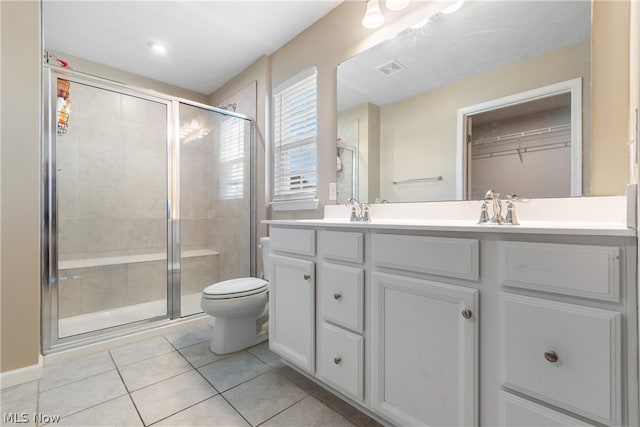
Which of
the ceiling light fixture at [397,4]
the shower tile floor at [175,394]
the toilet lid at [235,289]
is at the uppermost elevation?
the ceiling light fixture at [397,4]

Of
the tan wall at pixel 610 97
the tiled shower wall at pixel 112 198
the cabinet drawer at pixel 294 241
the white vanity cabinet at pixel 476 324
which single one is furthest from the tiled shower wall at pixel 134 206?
the tan wall at pixel 610 97

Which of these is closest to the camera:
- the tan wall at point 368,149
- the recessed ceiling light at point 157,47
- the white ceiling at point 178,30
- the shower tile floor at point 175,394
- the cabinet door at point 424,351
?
the cabinet door at point 424,351

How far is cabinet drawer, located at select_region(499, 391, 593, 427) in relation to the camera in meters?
0.73

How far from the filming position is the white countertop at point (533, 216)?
0.75 metres

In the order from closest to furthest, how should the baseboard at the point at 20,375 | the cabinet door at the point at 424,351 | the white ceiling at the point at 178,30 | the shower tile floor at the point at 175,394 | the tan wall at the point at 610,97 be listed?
the cabinet door at the point at 424,351 → the tan wall at the point at 610,97 → the shower tile floor at the point at 175,394 → the baseboard at the point at 20,375 → the white ceiling at the point at 178,30

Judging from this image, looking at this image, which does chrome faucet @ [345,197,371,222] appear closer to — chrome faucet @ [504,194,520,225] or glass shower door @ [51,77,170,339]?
chrome faucet @ [504,194,520,225]

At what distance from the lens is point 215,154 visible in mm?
2846

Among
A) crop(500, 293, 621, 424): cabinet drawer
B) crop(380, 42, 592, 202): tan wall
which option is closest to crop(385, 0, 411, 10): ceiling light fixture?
crop(380, 42, 592, 202): tan wall

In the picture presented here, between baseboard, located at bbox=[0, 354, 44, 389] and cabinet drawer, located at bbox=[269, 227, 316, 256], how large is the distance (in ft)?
4.88

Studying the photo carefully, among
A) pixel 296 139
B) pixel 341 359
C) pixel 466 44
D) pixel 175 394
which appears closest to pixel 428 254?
pixel 341 359

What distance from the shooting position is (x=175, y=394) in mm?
1414

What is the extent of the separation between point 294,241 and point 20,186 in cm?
156

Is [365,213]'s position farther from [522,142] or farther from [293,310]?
[522,142]

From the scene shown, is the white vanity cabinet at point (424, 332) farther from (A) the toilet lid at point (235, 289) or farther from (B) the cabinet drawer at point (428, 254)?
(A) the toilet lid at point (235, 289)
